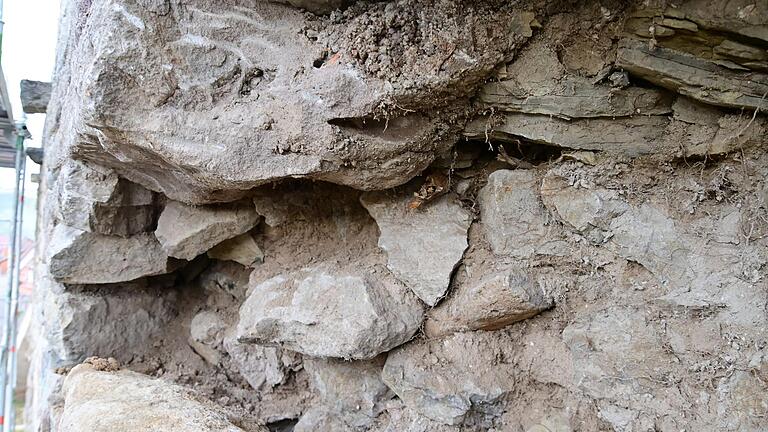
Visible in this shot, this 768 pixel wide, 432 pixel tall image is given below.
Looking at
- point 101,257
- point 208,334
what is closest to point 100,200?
point 101,257

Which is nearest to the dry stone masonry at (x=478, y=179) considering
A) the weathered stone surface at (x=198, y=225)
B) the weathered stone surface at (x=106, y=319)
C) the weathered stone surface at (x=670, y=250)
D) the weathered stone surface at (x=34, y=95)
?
the weathered stone surface at (x=670, y=250)

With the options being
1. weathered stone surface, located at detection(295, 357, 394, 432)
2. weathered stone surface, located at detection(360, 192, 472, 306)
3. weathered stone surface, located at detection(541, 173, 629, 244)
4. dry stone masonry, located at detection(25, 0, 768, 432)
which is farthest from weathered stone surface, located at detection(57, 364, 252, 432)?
weathered stone surface, located at detection(541, 173, 629, 244)

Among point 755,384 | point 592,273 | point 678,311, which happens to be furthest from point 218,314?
point 755,384

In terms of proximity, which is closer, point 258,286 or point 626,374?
point 626,374

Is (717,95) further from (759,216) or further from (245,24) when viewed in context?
(245,24)

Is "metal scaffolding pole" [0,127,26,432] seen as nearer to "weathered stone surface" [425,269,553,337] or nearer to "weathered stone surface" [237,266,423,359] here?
"weathered stone surface" [237,266,423,359]
